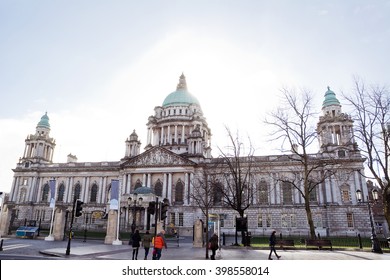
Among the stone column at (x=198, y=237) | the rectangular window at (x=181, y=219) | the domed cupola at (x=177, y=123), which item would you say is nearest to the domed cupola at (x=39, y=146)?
the domed cupola at (x=177, y=123)

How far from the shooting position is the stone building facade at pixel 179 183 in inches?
1818

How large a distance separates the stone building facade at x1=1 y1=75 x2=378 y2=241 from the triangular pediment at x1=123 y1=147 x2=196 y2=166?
7.2 inches

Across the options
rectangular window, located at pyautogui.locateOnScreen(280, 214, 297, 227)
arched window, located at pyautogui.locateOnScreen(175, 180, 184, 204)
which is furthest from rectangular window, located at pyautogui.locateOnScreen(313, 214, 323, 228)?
arched window, located at pyautogui.locateOnScreen(175, 180, 184, 204)

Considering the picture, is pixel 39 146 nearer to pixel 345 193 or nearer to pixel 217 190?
pixel 217 190

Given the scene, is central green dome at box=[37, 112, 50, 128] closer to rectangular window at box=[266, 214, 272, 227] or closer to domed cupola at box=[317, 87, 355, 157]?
rectangular window at box=[266, 214, 272, 227]

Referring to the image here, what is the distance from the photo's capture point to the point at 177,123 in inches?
2653

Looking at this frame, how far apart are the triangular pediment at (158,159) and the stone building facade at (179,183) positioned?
0.18m

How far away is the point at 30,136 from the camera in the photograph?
2633 inches

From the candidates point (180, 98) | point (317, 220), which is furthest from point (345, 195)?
point (180, 98)

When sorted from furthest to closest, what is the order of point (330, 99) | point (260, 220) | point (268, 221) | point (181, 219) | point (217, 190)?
point (330, 99), point (181, 219), point (260, 220), point (268, 221), point (217, 190)

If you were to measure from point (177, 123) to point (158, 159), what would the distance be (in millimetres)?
15656

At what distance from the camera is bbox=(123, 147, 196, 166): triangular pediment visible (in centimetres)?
5275
